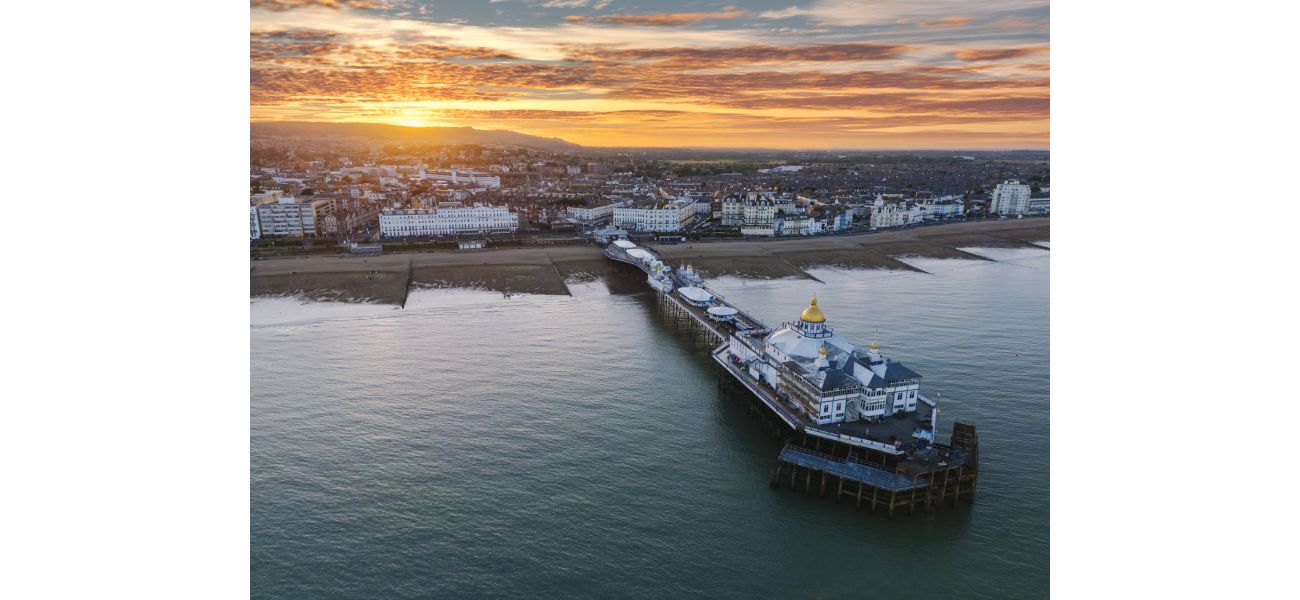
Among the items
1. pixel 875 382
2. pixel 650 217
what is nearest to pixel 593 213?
pixel 650 217

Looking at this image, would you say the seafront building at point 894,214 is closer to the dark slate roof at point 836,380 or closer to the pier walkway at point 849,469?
the dark slate roof at point 836,380

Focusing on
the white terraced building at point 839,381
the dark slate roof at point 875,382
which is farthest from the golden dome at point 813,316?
the dark slate roof at point 875,382

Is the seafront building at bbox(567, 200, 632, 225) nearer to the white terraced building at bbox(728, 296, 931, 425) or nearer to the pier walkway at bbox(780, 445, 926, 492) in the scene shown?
the white terraced building at bbox(728, 296, 931, 425)

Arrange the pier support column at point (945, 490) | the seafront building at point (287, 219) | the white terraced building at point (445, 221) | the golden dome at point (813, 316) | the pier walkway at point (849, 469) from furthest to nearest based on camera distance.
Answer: the white terraced building at point (445, 221) → the seafront building at point (287, 219) → the golden dome at point (813, 316) → the pier support column at point (945, 490) → the pier walkway at point (849, 469)

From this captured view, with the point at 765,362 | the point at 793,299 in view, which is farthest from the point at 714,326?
the point at 793,299

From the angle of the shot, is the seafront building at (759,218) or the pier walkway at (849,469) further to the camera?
the seafront building at (759,218)
